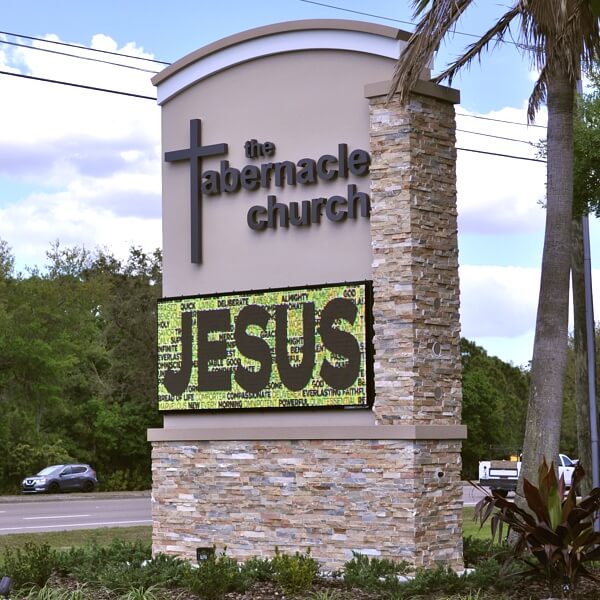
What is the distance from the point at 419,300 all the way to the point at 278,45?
4195 mm

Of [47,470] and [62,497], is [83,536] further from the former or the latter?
[47,470]

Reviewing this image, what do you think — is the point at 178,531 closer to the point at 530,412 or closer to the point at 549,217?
the point at 530,412

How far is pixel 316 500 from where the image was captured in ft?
47.8

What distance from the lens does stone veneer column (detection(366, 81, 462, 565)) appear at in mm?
14141

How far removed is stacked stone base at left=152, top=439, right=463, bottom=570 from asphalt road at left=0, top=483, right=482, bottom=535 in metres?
10.1

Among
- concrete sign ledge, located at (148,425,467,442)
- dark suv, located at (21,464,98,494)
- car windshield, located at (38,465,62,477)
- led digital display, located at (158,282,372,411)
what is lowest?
dark suv, located at (21,464,98,494)

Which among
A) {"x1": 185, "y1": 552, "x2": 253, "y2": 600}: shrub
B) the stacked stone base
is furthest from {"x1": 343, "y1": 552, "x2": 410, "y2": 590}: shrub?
{"x1": 185, "y1": 552, "x2": 253, "y2": 600}: shrub

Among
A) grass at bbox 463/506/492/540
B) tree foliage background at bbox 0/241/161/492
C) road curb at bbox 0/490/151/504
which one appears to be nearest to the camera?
grass at bbox 463/506/492/540

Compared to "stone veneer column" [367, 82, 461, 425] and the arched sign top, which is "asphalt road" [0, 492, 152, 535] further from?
"stone veneer column" [367, 82, 461, 425]

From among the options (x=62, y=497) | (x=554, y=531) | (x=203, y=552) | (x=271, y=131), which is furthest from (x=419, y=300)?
(x=62, y=497)

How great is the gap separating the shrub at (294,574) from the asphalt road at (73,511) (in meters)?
12.9

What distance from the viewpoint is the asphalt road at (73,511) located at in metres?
26.9

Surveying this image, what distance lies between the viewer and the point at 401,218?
1435 centimetres

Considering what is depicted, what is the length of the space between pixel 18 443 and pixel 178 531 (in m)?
32.7
